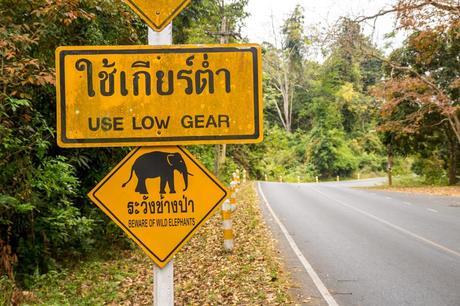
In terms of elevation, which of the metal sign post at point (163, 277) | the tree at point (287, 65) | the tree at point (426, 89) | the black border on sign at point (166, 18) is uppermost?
the tree at point (287, 65)

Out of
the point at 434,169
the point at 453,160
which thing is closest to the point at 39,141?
the point at 453,160

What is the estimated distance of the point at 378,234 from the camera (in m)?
11.1

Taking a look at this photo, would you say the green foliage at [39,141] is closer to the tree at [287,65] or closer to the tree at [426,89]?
the tree at [426,89]

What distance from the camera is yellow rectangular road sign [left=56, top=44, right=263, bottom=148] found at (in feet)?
10.5

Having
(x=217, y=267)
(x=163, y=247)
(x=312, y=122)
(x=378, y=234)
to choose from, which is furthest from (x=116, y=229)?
(x=312, y=122)

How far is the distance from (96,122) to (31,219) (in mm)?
4344

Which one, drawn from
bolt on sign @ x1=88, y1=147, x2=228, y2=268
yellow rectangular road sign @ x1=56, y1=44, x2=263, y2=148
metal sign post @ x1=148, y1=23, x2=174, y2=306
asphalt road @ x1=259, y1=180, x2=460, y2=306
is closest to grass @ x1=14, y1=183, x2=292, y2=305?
asphalt road @ x1=259, y1=180, x2=460, y2=306

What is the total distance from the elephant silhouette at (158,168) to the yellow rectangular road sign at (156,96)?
0.37ft

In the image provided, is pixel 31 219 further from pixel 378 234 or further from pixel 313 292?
pixel 378 234

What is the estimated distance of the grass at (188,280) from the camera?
250 inches

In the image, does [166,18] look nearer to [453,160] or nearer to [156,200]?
[156,200]

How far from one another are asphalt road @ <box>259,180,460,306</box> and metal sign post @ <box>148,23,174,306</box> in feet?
11.7

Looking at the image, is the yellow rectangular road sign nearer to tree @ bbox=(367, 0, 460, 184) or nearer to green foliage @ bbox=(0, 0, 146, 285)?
green foliage @ bbox=(0, 0, 146, 285)

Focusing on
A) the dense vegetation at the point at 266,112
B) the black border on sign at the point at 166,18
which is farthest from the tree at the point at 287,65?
the black border on sign at the point at 166,18
